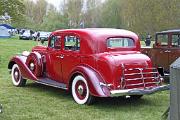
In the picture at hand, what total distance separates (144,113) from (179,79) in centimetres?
385

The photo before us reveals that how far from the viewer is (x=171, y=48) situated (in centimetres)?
1245

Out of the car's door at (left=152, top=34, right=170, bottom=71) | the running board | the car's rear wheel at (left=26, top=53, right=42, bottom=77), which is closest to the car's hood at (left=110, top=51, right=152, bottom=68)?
the running board

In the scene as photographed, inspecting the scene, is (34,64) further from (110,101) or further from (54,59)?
(110,101)

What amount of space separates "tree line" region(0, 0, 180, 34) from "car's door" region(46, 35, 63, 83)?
40222mm

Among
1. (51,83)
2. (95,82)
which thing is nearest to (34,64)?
(51,83)

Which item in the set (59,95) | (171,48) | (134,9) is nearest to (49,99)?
(59,95)

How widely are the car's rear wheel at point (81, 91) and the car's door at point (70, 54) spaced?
44cm

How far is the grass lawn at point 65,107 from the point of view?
771 cm

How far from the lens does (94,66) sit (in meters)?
8.66

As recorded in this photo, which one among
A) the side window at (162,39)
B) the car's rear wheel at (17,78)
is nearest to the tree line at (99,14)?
the side window at (162,39)

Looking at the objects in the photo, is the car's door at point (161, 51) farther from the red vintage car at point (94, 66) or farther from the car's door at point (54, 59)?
the car's door at point (54, 59)

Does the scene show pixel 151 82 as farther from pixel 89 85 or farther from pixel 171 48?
pixel 171 48

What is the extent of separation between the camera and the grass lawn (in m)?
7.71

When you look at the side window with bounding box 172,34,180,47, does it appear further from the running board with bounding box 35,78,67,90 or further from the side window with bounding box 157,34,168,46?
the running board with bounding box 35,78,67,90
